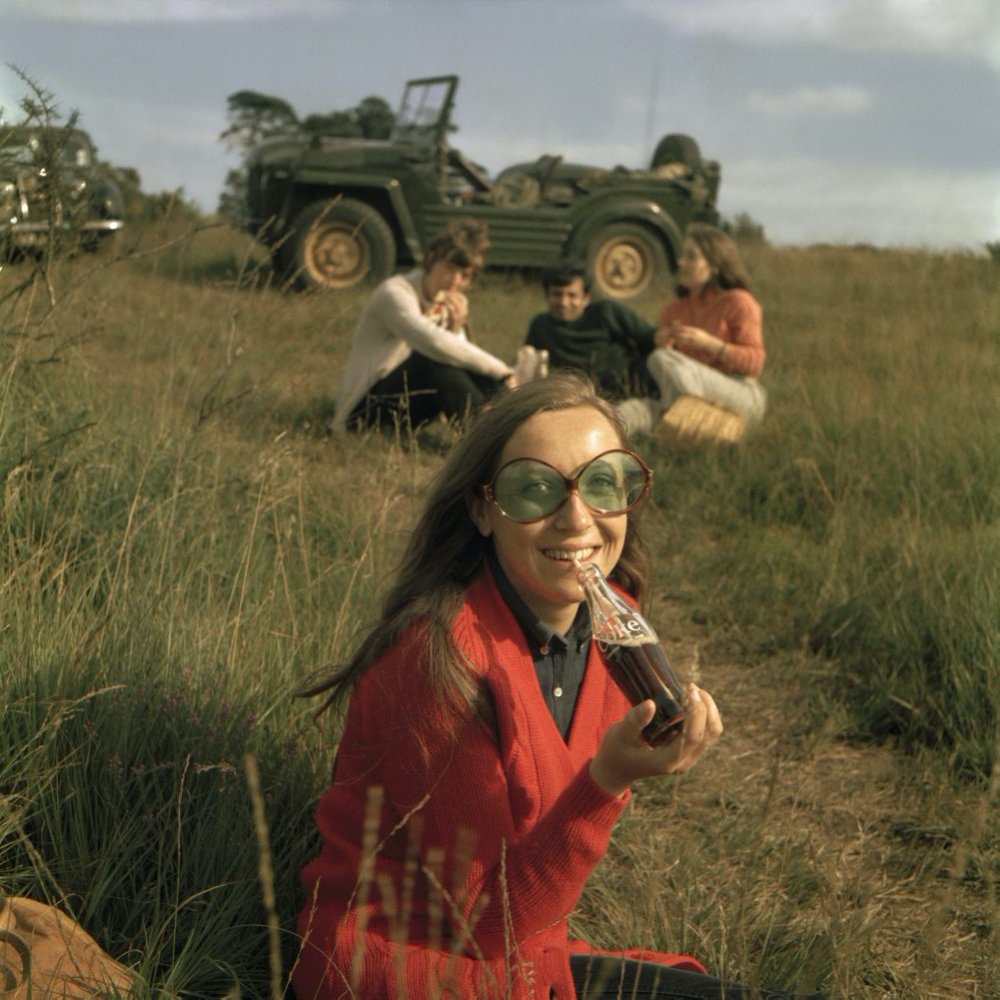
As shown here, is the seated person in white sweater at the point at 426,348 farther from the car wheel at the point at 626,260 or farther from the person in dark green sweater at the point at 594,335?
the car wheel at the point at 626,260

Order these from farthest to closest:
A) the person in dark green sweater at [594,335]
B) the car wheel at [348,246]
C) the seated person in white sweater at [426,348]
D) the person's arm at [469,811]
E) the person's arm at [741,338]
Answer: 1. the car wheel at [348,246]
2. the person in dark green sweater at [594,335]
3. the person's arm at [741,338]
4. the seated person in white sweater at [426,348]
5. the person's arm at [469,811]

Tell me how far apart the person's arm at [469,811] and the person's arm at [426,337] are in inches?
189

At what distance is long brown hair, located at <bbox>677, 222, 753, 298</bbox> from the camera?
6762mm

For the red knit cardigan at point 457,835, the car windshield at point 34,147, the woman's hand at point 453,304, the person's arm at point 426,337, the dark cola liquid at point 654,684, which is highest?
the car windshield at point 34,147

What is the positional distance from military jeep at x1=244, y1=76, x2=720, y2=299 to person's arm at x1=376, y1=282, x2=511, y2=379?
12.6 ft

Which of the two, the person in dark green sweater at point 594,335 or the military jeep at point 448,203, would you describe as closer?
the person in dark green sweater at point 594,335

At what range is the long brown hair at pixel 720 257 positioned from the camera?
6.76 meters

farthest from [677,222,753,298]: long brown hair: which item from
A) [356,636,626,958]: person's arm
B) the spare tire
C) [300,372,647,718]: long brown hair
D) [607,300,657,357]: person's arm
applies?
the spare tire

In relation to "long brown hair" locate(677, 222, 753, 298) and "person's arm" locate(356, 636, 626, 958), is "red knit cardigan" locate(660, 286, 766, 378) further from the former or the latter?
"person's arm" locate(356, 636, 626, 958)

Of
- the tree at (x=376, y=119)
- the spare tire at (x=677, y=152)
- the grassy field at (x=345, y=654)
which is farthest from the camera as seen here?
the spare tire at (x=677, y=152)

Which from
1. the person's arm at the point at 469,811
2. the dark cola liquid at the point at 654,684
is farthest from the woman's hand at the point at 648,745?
the person's arm at the point at 469,811

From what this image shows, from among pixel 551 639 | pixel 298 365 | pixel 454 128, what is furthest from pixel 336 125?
pixel 551 639

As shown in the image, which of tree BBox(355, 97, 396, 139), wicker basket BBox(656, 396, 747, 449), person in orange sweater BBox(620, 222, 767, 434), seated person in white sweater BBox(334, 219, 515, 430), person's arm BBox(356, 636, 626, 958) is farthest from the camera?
tree BBox(355, 97, 396, 139)

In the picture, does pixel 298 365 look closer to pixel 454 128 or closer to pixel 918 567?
pixel 918 567
